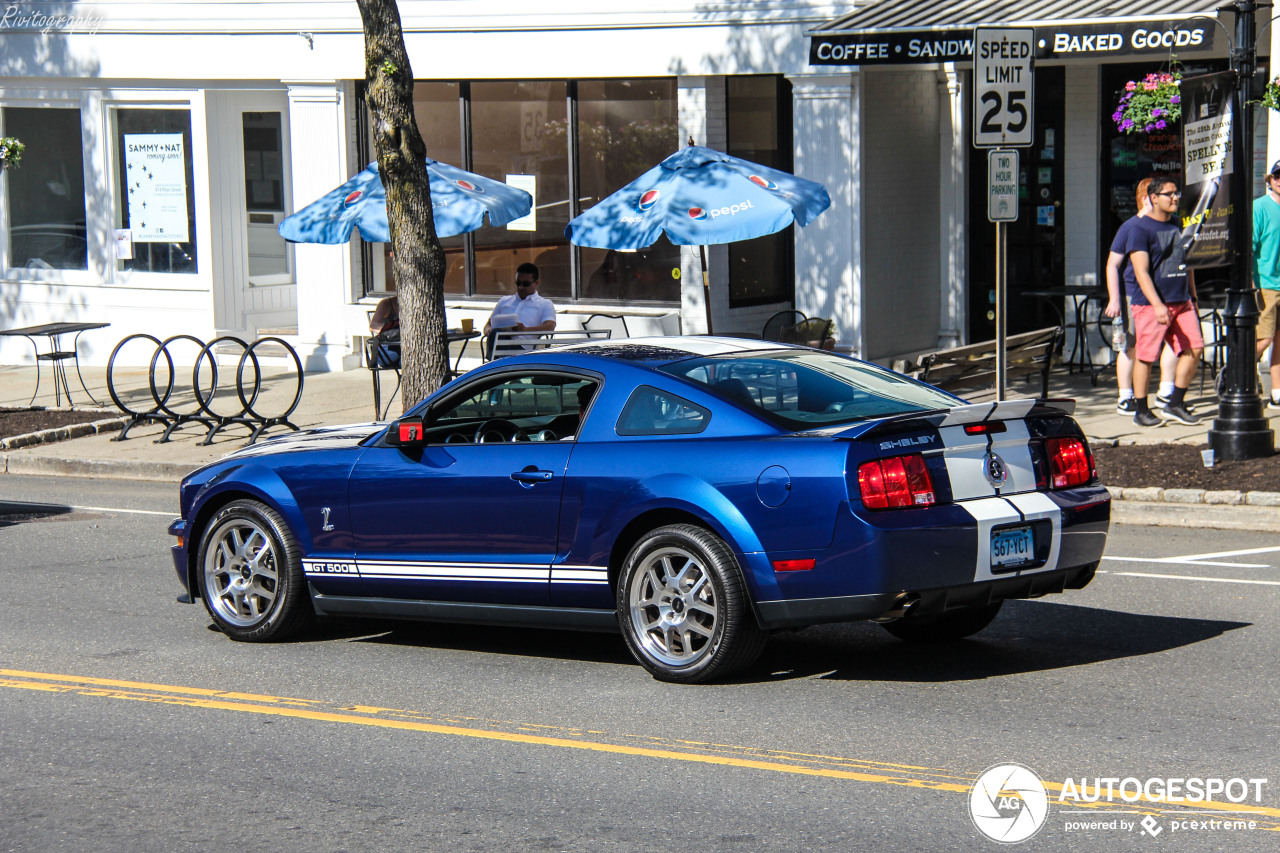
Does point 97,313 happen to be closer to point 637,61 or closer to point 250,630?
point 637,61

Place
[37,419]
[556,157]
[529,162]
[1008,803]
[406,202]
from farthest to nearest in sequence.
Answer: [529,162] < [556,157] < [37,419] < [406,202] < [1008,803]

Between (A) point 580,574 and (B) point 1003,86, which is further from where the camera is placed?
(B) point 1003,86

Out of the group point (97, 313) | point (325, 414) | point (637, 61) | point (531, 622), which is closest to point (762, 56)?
point (637, 61)

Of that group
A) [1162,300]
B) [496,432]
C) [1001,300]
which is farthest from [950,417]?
[1162,300]

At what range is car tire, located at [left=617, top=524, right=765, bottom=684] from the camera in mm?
6809

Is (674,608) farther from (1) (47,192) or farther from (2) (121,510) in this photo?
(1) (47,192)

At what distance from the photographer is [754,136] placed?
1809cm

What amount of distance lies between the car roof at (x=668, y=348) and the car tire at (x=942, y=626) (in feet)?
4.78

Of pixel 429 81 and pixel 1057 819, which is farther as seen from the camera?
pixel 429 81

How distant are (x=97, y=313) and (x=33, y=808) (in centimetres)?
1718

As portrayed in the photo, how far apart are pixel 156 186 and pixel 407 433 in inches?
588

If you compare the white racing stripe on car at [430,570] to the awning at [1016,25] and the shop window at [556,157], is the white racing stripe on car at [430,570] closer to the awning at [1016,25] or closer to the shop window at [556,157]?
the awning at [1016,25]

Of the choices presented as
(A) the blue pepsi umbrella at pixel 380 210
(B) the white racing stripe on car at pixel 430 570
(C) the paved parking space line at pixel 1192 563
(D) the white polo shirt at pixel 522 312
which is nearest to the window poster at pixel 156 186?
(A) the blue pepsi umbrella at pixel 380 210

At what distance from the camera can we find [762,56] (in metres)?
17.5
